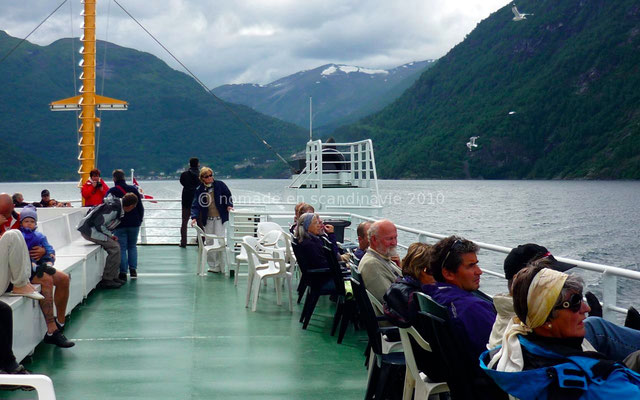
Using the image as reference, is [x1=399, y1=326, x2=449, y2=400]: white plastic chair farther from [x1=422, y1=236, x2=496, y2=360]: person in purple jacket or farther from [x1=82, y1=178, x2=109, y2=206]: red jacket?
[x1=82, y1=178, x2=109, y2=206]: red jacket

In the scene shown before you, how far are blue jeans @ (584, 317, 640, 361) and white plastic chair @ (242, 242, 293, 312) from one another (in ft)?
14.2

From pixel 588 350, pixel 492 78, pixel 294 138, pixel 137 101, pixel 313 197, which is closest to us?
pixel 588 350

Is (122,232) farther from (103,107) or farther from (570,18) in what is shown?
(570,18)

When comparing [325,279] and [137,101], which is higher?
[137,101]

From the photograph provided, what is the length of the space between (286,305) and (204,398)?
3.11m

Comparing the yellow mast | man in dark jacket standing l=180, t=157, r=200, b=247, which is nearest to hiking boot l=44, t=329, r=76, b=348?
man in dark jacket standing l=180, t=157, r=200, b=247

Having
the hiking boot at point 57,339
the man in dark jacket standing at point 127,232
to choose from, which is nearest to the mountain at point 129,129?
the man in dark jacket standing at point 127,232

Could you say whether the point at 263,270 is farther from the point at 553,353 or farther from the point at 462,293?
the point at 553,353

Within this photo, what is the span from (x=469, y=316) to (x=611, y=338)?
0.58 m

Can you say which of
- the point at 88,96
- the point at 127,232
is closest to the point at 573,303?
the point at 127,232

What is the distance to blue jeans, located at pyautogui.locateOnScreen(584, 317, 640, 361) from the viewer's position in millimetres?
2438

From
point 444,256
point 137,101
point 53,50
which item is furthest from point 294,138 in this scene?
point 444,256

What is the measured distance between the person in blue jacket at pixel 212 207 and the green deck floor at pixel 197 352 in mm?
1683

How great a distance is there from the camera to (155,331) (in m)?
5.80
